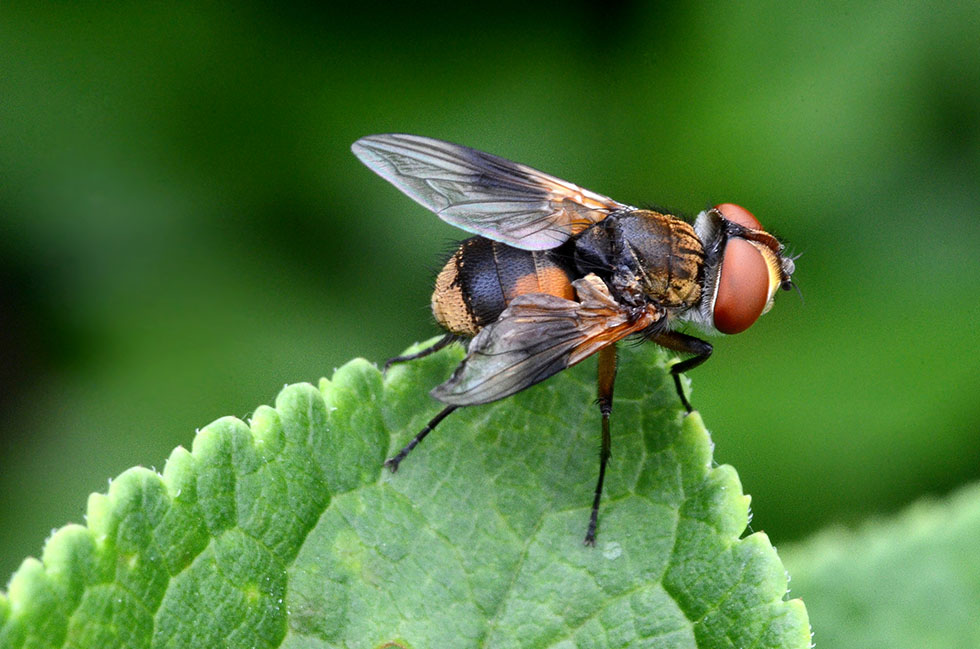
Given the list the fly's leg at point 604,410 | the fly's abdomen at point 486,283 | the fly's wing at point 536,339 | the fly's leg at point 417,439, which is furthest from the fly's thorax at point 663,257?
the fly's leg at point 417,439

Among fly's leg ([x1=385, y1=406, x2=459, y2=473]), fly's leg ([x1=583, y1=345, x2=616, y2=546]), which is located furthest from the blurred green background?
fly's leg ([x1=385, y1=406, x2=459, y2=473])

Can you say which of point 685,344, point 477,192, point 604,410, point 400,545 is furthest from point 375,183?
point 400,545

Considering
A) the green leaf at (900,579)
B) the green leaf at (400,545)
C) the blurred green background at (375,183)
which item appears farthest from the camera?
the blurred green background at (375,183)

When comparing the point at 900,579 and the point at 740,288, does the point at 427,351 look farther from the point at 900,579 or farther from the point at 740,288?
the point at 900,579

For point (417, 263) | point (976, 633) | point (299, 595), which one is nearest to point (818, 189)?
point (417, 263)

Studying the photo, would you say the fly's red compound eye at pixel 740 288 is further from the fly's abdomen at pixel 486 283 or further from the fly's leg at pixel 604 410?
the fly's abdomen at pixel 486 283

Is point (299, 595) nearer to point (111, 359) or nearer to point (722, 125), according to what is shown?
point (111, 359)
